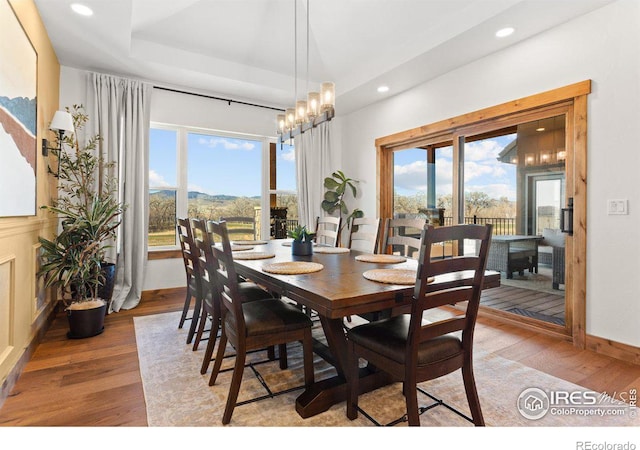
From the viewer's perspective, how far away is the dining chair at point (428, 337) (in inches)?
56.0

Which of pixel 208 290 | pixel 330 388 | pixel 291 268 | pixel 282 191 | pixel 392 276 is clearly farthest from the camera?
pixel 282 191

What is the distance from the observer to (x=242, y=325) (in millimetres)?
1768

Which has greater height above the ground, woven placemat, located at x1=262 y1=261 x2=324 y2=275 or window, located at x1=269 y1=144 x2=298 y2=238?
window, located at x1=269 y1=144 x2=298 y2=238

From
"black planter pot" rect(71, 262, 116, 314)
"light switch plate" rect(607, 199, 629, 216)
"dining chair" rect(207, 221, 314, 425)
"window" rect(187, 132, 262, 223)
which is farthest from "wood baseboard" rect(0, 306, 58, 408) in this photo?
"light switch plate" rect(607, 199, 629, 216)

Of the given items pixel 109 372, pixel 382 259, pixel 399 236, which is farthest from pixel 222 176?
pixel 382 259

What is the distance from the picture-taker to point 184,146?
459cm

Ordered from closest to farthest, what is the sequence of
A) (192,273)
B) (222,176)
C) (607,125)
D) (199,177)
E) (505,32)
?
(607,125) < (192,273) < (505,32) < (199,177) < (222,176)

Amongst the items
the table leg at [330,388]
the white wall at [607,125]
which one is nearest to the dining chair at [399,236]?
the table leg at [330,388]

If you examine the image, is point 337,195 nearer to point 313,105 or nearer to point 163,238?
point 313,105

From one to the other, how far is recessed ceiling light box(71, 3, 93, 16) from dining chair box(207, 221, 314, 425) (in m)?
2.23

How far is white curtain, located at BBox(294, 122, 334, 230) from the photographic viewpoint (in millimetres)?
5215

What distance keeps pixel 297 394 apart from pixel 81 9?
327 centimetres

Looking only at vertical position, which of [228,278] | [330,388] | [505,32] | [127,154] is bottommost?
[330,388]

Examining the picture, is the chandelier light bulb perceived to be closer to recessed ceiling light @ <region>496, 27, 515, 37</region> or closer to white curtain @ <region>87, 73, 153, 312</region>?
recessed ceiling light @ <region>496, 27, 515, 37</region>
